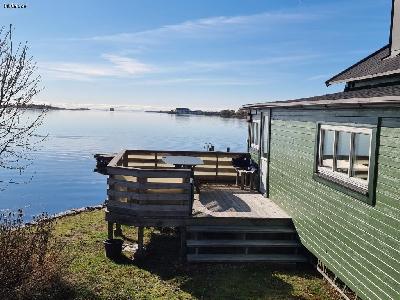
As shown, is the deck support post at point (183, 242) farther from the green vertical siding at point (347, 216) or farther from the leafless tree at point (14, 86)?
the leafless tree at point (14, 86)

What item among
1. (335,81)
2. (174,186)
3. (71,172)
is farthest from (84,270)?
(71,172)

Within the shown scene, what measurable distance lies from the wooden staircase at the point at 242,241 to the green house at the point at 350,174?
46 cm

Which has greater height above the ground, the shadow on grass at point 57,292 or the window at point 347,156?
the window at point 347,156

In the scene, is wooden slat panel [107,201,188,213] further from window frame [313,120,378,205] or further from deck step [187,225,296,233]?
window frame [313,120,378,205]

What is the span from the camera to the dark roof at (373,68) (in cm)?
1000

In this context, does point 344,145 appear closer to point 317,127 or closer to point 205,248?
point 317,127

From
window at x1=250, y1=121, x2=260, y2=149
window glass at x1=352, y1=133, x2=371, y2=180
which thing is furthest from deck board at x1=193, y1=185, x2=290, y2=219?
window glass at x1=352, y1=133, x2=371, y2=180

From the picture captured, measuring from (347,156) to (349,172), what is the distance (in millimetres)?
344

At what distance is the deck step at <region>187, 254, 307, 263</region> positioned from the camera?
9.98m

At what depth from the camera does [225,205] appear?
39.4 ft

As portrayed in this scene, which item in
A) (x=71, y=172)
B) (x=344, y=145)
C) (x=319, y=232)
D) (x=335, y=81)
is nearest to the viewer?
(x=344, y=145)

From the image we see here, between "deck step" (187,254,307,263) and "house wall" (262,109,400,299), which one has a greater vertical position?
"house wall" (262,109,400,299)

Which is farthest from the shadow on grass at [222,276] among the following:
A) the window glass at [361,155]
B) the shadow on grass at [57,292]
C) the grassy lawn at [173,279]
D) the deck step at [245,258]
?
the window glass at [361,155]

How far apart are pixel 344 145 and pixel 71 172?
111ft
